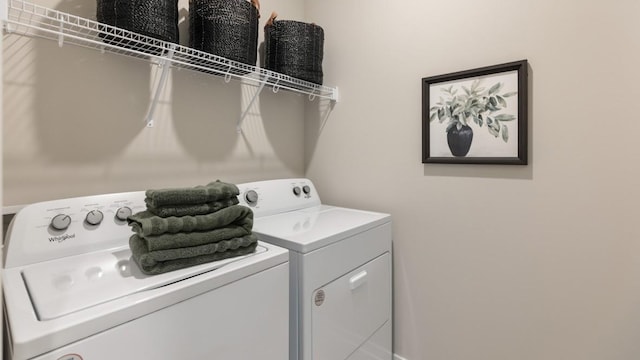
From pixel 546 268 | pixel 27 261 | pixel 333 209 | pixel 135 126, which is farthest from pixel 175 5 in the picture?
pixel 546 268

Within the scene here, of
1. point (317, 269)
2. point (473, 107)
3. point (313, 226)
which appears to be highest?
point (473, 107)

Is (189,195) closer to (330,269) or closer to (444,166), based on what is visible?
(330,269)

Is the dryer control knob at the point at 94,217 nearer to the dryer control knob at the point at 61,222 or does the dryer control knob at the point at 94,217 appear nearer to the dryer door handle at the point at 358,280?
the dryer control knob at the point at 61,222

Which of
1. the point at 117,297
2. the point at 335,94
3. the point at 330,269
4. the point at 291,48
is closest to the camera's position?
the point at 117,297

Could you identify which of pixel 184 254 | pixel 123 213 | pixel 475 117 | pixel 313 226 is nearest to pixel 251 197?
pixel 313 226

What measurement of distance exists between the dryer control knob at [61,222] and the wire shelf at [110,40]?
1.77 feet

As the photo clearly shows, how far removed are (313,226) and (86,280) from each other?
76 centimetres

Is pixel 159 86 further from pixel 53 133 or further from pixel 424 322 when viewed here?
pixel 424 322

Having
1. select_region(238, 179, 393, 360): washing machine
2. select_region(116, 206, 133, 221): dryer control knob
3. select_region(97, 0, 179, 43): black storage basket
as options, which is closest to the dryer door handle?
select_region(238, 179, 393, 360): washing machine

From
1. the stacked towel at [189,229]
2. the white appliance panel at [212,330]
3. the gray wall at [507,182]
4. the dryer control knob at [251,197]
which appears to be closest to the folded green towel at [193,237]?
the stacked towel at [189,229]

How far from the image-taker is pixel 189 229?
2.95 ft

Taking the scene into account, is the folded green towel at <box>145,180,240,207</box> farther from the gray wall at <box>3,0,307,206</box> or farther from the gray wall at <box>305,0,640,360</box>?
the gray wall at <box>305,0,640,360</box>

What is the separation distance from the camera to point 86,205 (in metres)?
1.05

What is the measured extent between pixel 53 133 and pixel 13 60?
243 millimetres
